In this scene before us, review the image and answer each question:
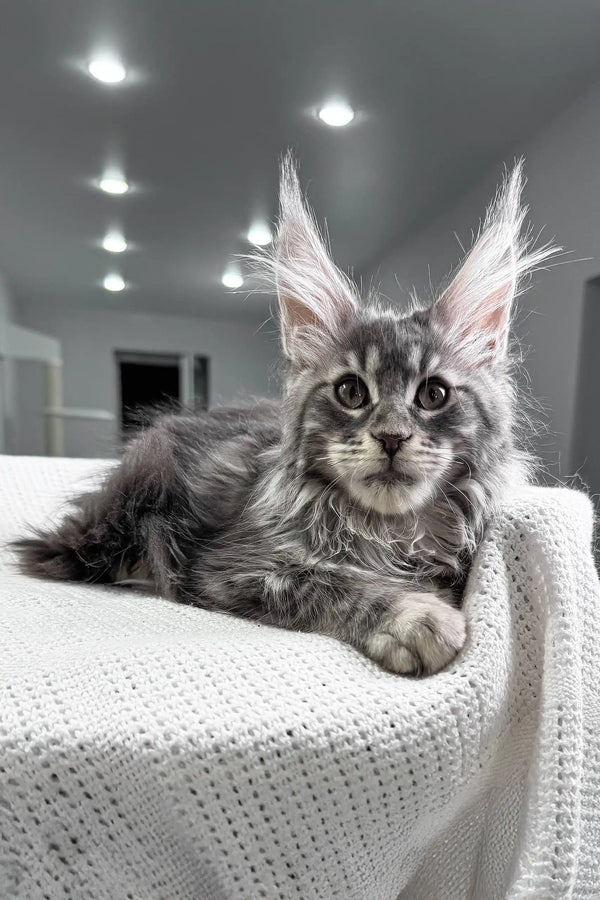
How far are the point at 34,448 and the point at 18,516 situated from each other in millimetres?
1833

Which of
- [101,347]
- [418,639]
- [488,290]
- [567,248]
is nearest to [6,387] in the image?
[101,347]

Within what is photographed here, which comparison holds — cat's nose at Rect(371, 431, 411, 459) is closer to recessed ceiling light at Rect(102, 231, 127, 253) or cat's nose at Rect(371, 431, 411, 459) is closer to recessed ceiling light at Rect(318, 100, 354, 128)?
recessed ceiling light at Rect(318, 100, 354, 128)

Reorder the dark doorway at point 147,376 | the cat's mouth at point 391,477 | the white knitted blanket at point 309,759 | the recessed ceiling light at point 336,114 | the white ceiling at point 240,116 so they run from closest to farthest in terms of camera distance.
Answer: the white knitted blanket at point 309,759 → the cat's mouth at point 391,477 → the white ceiling at point 240,116 → the recessed ceiling light at point 336,114 → the dark doorway at point 147,376

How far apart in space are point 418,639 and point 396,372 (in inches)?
14.5

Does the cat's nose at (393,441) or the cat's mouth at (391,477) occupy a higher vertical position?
the cat's nose at (393,441)

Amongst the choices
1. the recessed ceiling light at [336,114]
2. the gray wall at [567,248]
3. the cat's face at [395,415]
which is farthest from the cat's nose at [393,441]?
the recessed ceiling light at [336,114]

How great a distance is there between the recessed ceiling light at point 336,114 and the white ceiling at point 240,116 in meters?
0.04

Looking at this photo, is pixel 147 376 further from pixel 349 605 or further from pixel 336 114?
pixel 349 605

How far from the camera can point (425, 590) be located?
2.82 ft

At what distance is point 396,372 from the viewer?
2.79ft

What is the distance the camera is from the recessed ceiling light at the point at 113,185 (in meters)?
2.68

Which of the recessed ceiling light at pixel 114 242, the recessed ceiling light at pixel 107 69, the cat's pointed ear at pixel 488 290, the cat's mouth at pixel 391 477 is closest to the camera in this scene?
the cat's mouth at pixel 391 477

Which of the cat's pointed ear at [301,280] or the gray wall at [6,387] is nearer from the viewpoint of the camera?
the cat's pointed ear at [301,280]

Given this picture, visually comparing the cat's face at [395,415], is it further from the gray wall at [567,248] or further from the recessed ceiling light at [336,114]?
the recessed ceiling light at [336,114]
